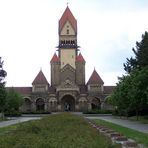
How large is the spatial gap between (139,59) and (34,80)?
73928 mm

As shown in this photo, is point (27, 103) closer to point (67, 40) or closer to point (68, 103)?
point (68, 103)

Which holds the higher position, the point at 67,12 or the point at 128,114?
the point at 67,12

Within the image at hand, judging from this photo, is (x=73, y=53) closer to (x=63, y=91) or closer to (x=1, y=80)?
(x=63, y=91)

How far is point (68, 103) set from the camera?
14700 cm

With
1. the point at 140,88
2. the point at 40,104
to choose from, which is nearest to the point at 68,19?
the point at 40,104

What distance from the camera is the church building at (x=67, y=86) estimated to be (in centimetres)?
14288

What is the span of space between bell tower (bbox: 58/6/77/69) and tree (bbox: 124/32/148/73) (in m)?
57.2

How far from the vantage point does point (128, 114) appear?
81562mm

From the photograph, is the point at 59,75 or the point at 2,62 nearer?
the point at 2,62

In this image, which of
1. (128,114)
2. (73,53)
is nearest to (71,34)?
(73,53)

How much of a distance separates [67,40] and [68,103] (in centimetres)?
1917

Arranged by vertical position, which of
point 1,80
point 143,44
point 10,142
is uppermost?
point 143,44

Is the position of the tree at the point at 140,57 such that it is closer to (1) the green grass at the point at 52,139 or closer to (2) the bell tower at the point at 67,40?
(1) the green grass at the point at 52,139

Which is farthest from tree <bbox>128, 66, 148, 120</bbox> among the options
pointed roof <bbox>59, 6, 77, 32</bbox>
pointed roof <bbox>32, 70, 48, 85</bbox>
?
pointed roof <bbox>59, 6, 77, 32</bbox>
